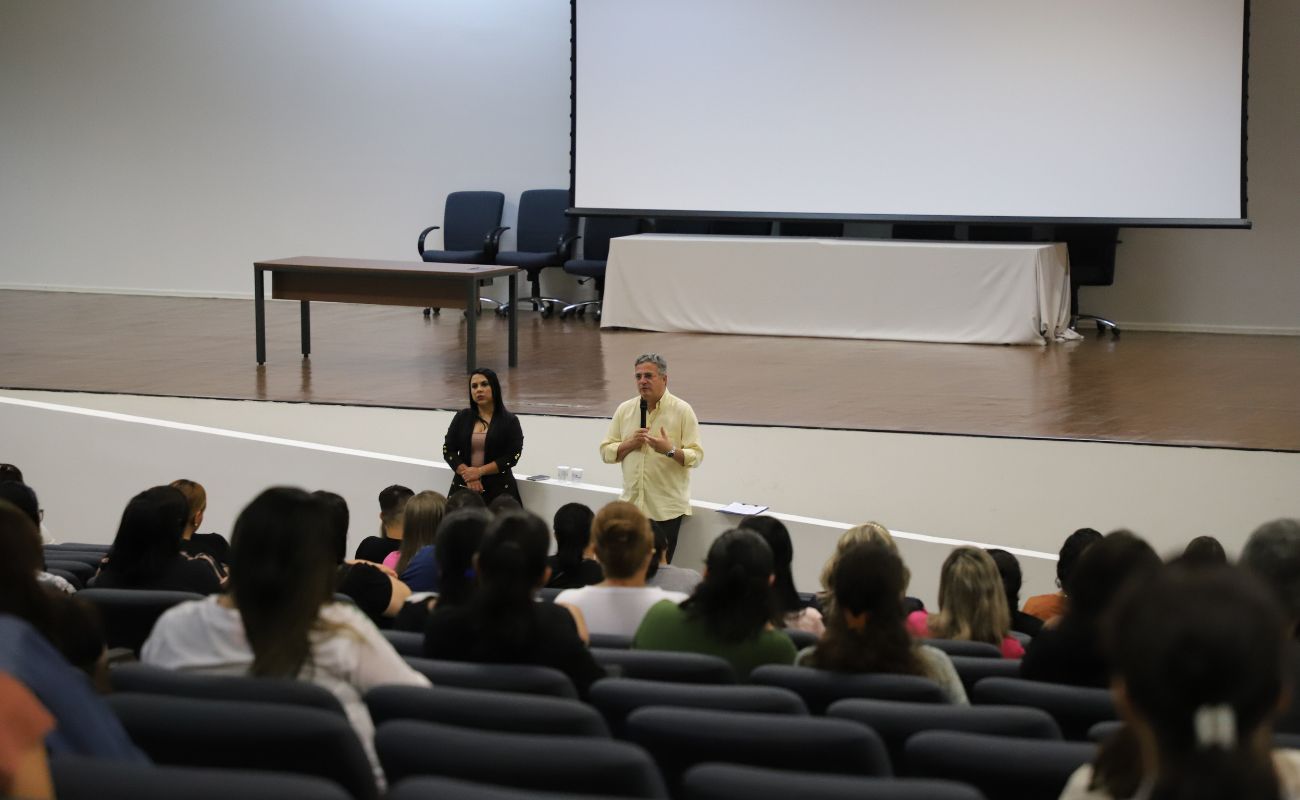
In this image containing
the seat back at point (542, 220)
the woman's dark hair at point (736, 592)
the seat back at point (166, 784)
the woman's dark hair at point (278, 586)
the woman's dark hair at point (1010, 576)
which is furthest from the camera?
the seat back at point (542, 220)

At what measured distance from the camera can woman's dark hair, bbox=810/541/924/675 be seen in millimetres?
2629

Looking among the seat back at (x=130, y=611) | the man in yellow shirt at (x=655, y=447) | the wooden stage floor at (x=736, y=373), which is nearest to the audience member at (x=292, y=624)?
the seat back at (x=130, y=611)

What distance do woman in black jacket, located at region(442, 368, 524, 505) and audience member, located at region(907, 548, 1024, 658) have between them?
329 centimetres

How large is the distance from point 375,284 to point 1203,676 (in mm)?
8248

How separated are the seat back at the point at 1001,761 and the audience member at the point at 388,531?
3202 mm

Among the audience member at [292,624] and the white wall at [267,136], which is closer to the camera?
the audience member at [292,624]

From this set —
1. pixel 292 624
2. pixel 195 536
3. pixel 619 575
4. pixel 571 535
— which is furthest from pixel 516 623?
pixel 195 536

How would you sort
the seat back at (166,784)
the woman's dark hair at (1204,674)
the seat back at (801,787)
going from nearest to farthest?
the woman's dark hair at (1204,674), the seat back at (166,784), the seat back at (801,787)

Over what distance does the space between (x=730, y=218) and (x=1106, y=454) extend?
215 inches

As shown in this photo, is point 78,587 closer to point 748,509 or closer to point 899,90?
point 748,509

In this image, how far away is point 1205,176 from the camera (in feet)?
35.6

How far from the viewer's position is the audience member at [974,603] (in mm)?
3477

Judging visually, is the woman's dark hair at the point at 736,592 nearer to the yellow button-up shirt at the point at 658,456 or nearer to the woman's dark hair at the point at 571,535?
the woman's dark hair at the point at 571,535

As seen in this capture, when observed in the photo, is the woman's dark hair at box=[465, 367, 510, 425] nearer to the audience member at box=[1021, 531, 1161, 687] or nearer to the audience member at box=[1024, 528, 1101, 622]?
the audience member at box=[1024, 528, 1101, 622]
